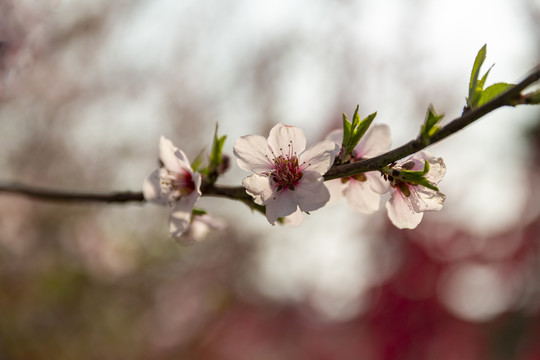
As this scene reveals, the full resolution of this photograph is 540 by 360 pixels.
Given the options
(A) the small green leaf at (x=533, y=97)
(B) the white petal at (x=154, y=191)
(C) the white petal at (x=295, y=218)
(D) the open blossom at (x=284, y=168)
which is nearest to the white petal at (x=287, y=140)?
(D) the open blossom at (x=284, y=168)

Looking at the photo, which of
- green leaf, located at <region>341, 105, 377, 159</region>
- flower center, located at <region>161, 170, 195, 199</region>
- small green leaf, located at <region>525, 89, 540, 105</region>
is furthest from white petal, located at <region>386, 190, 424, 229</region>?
flower center, located at <region>161, 170, 195, 199</region>

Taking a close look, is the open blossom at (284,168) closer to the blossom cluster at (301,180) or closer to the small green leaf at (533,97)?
the blossom cluster at (301,180)

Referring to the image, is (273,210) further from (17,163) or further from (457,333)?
(457,333)

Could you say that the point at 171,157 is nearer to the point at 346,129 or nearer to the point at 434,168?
the point at 346,129

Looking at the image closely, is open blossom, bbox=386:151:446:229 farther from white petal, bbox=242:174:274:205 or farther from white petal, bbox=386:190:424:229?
white petal, bbox=242:174:274:205

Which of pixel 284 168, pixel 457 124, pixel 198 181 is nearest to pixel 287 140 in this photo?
pixel 284 168

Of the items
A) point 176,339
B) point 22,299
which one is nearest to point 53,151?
point 22,299
